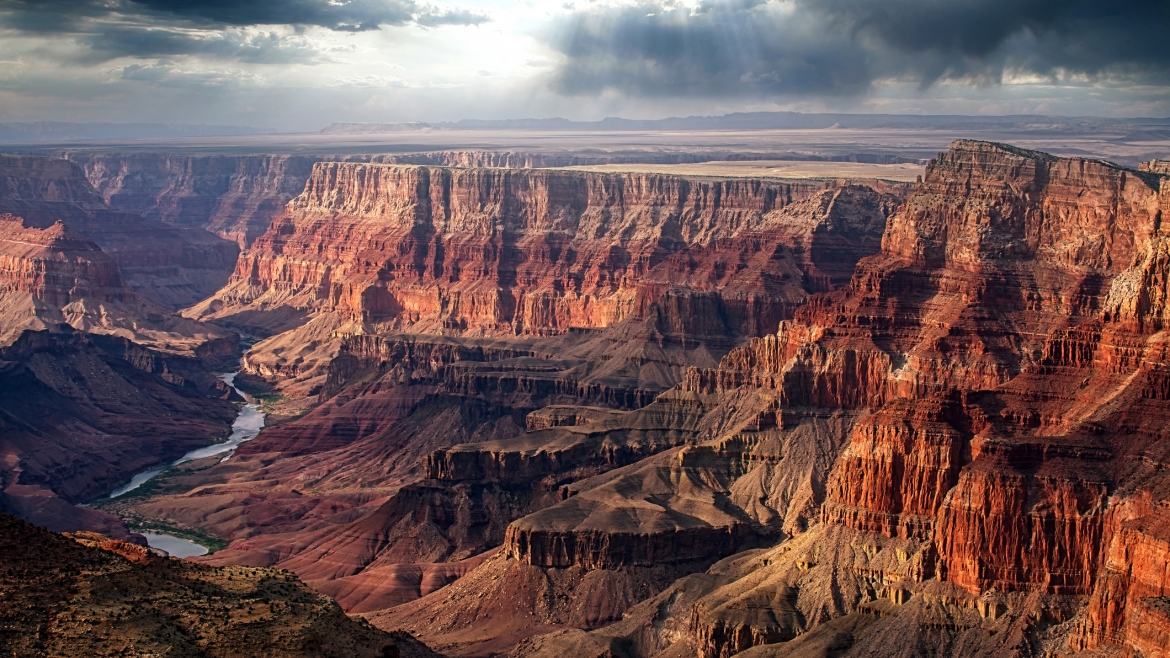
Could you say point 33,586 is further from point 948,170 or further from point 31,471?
point 31,471

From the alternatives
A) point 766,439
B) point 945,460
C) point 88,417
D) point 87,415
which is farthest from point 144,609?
point 87,415

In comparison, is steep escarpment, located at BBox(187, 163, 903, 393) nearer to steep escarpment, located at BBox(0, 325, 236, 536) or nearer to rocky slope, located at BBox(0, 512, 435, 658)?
steep escarpment, located at BBox(0, 325, 236, 536)

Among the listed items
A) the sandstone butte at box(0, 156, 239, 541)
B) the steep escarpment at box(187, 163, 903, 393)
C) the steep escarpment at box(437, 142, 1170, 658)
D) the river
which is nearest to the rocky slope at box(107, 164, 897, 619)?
the steep escarpment at box(187, 163, 903, 393)

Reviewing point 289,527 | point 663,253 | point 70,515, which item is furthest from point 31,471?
point 663,253

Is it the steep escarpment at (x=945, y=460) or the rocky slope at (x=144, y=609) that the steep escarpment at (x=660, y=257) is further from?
the rocky slope at (x=144, y=609)

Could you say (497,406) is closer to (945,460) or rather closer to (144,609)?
(945,460)

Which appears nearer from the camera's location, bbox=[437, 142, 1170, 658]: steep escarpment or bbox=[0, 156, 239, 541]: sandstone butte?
bbox=[437, 142, 1170, 658]: steep escarpment
